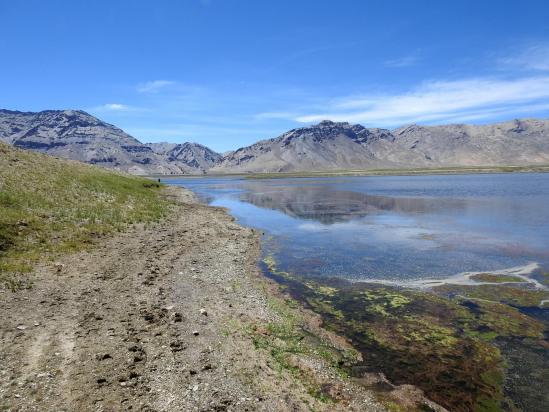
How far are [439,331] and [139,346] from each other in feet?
53.3

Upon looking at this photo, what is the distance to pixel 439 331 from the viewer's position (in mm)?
21906

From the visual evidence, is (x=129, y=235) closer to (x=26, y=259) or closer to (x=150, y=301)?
(x=26, y=259)

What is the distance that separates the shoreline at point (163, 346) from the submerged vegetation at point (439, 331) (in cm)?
128

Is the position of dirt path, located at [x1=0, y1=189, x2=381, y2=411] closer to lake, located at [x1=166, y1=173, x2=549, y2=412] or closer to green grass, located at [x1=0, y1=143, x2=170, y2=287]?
green grass, located at [x1=0, y1=143, x2=170, y2=287]

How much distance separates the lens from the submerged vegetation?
653 inches

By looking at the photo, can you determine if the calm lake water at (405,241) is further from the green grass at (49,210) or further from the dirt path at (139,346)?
the green grass at (49,210)

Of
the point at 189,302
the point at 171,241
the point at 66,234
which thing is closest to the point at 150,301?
the point at 189,302

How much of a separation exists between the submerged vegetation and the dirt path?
11.6ft

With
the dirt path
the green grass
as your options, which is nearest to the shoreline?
the dirt path

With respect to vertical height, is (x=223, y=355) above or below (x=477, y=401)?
above

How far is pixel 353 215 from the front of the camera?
7219 cm

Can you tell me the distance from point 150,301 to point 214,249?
1650cm

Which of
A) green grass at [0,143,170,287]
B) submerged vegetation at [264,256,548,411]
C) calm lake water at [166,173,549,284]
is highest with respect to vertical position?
green grass at [0,143,170,287]

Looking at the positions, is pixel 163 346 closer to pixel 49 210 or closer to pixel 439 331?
pixel 439 331
